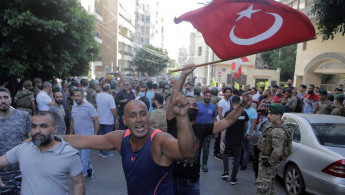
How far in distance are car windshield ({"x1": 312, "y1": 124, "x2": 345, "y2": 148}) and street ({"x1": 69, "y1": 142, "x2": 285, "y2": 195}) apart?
1419 mm

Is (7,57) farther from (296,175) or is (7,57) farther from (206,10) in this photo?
(296,175)

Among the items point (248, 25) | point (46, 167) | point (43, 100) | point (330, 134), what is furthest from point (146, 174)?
point (43, 100)

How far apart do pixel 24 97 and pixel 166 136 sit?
568cm

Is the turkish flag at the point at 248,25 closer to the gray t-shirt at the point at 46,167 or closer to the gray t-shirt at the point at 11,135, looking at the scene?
the gray t-shirt at the point at 46,167


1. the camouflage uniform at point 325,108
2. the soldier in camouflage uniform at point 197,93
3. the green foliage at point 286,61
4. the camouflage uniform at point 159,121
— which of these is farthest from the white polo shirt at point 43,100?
the green foliage at point 286,61

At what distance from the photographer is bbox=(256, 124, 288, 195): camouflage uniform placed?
389cm

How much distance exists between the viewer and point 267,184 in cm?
397

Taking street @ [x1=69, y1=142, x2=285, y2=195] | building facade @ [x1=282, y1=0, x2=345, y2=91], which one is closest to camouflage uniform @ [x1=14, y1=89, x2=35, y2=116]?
street @ [x1=69, y1=142, x2=285, y2=195]

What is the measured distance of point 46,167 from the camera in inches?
98.0

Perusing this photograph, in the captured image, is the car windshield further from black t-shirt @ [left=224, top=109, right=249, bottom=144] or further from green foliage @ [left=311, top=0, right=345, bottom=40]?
green foliage @ [left=311, top=0, right=345, bottom=40]

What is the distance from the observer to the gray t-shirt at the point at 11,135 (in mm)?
3383

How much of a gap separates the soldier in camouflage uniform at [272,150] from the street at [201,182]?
55.5 inches

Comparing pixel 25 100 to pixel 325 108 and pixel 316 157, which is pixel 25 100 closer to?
pixel 316 157

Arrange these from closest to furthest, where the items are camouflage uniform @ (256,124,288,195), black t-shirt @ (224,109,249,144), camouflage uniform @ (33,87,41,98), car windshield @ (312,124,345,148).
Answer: camouflage uniform @ (256,124,288,195)
car windshield @ (312,124,345,148)
black t-shirt @ (224,109,249,144)
camouflage uniform @ (33,87,41,98)
